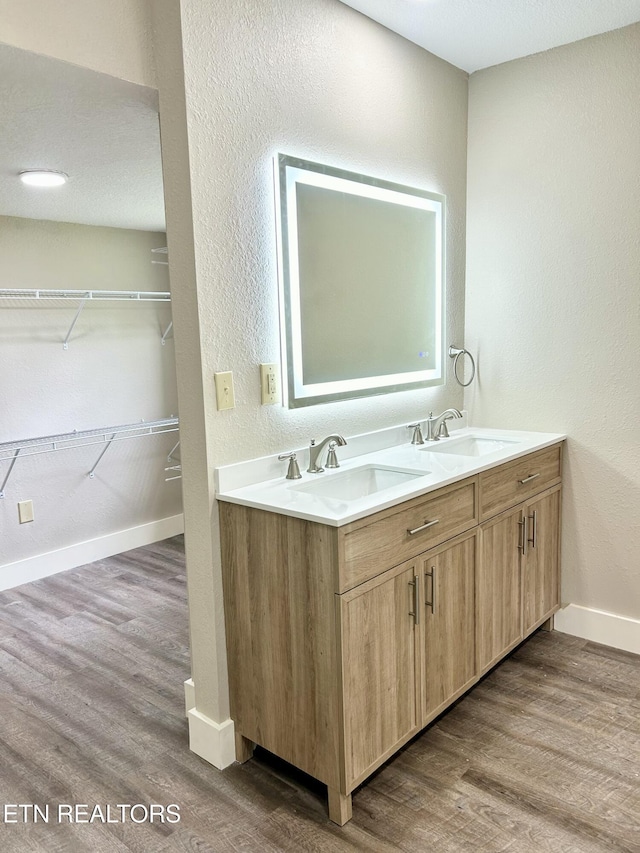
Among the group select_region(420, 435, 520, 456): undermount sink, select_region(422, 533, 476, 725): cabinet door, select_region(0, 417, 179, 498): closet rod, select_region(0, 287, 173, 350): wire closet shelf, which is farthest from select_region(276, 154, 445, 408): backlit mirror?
select_region(0, 417, 179, 498): closet rod

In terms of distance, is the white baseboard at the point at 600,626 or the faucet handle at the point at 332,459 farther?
the white baseboard at the point at 600,626

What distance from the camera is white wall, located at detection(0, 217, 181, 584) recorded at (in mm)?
3564

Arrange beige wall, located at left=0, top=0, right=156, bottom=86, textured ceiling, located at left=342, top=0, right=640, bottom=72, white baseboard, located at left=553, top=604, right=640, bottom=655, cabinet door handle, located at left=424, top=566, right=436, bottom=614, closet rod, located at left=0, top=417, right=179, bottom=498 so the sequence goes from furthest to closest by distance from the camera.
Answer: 1. closet rod, located at left=0, top=417, right=179, bottom=498
2. white baseboard, located at left=553, top=604, right=640, bottom=655
3. textured ceiling, located at left=342, top=0, right=640, bottom=72
4. cabinet door handle, located at left=424, top=566, right=436, bottom=614
5. beige wall, located at left=0, top=0, right=156, bottom=86

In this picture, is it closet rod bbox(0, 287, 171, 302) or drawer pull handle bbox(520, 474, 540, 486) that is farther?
closet rod bbox(0, 287, 171, 302)

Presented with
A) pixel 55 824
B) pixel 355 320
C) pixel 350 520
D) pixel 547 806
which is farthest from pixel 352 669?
pixel 355 320

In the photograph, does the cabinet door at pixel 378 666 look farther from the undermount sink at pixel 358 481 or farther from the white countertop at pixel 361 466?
the undermount sink at pixel 358 481

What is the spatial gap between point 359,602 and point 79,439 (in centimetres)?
268

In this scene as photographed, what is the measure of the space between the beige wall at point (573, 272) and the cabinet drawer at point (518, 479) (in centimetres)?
12

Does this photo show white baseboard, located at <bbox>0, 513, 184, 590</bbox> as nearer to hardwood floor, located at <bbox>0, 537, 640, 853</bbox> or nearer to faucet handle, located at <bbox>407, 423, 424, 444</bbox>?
hardwood floor, located at <bbox>0, 537, 640, 853</bbox>

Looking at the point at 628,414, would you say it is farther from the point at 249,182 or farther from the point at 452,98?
the point at 249,182

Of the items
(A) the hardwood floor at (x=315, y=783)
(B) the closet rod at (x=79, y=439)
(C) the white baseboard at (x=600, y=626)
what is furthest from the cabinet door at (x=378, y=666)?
A: (B) the closet rod at (x=79, y=439)

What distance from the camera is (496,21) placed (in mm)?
2346

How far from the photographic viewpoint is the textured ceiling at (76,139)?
177cm

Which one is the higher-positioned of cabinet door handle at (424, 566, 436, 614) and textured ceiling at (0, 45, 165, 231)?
textured ceiling at (0, 45, 165, 231)
